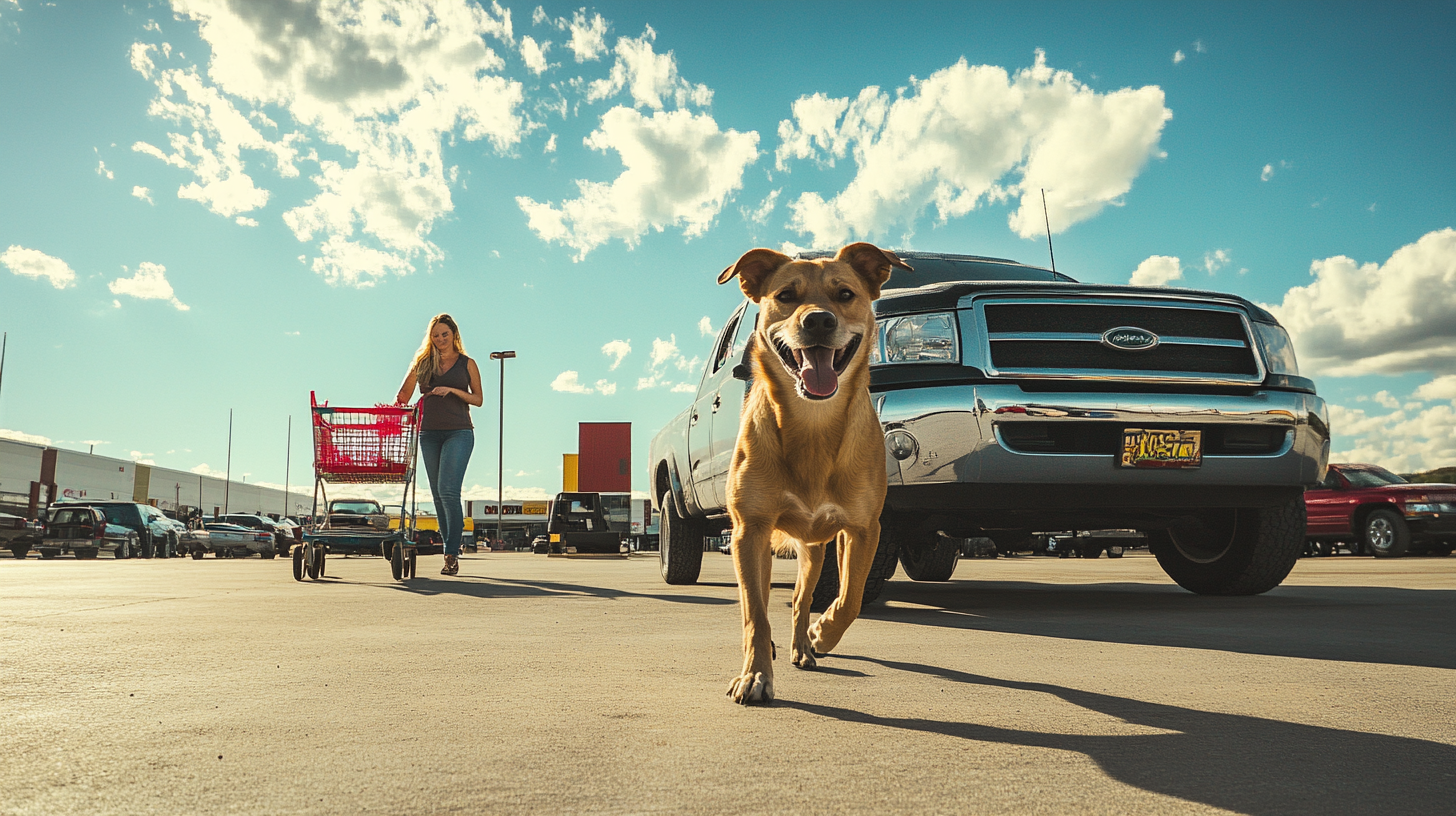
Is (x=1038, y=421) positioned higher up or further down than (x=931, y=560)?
higher up

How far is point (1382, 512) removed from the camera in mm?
15172

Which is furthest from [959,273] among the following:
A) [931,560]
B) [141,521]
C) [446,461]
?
[141,521]

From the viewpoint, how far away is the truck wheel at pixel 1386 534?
14.8 m

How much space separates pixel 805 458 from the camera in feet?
10.6

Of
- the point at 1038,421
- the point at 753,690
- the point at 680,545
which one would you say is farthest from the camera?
the point at 680,545

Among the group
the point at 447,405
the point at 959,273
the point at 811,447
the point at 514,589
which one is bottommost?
the point at 514,589

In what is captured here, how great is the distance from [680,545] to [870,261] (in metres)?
5.06

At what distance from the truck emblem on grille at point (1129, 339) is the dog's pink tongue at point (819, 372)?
7.62 ft

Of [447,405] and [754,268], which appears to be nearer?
[754,268]

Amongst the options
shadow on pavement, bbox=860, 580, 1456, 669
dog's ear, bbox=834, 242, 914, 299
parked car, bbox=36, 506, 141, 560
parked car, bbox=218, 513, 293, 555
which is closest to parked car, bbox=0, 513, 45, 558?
parked car, bbox=36, 506, 141, 560

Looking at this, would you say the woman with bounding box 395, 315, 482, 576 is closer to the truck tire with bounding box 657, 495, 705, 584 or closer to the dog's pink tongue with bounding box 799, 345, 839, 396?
the truck tire with bounding box 657, 495, 705, 584

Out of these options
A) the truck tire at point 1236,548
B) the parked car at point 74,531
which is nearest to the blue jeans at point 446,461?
the truck tire at point 1236,548

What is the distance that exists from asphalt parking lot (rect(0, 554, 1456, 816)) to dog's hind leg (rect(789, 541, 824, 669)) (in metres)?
0.09

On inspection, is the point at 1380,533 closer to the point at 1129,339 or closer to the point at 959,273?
the point at 959,273
